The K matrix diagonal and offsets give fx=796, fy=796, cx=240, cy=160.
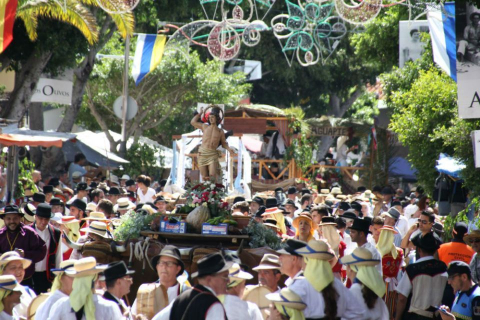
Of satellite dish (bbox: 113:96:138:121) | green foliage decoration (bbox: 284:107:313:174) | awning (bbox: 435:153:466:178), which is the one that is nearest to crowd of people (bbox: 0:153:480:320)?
awning (bbox: 435:153:466:178)

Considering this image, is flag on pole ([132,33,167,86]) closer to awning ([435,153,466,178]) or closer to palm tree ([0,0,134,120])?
palm tree ([0,0,134,120])

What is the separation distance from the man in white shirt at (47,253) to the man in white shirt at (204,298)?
17.4ft

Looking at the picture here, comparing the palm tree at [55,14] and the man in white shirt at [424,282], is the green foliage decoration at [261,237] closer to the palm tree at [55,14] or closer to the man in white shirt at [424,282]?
the man in white shirt at [424,282]

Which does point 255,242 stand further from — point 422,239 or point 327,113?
point 327,113

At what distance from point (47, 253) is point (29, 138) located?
14.2 ft

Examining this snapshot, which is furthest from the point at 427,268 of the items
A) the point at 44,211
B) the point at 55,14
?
the point at 55,14

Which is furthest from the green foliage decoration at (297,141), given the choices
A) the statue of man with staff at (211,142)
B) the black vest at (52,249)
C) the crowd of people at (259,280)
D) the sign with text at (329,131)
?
the black vest at (52,249)

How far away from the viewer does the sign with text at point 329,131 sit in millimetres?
30200

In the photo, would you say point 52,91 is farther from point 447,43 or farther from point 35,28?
point 447,43

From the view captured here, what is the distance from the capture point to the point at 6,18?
591 inches

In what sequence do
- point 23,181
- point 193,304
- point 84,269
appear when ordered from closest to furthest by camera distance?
point 193,304 < point 84,269 < point 23,181

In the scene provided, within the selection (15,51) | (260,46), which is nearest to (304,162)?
(15,51)

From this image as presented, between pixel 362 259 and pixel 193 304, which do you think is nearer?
pixel 193 304

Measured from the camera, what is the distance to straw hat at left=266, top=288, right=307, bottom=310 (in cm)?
634
